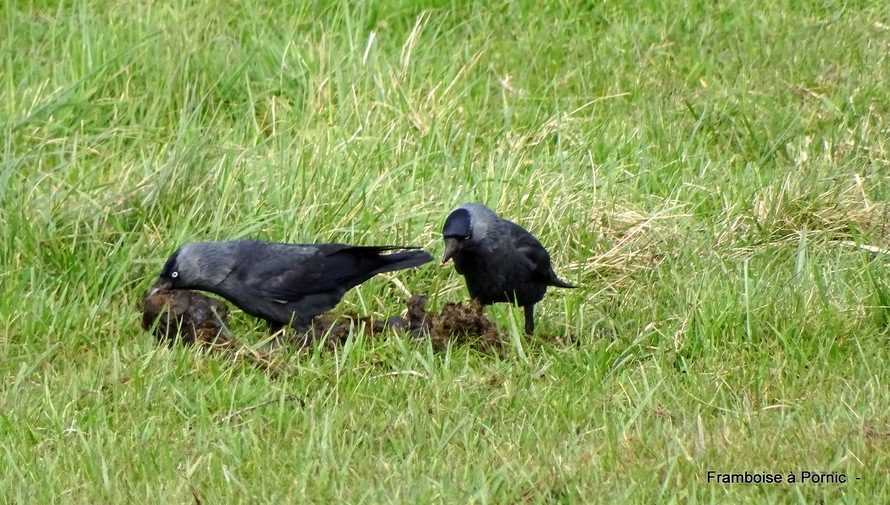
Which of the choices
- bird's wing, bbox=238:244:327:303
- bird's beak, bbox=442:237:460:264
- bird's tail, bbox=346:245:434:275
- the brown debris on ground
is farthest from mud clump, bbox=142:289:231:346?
bird's beak, bbox=442:237:460:264

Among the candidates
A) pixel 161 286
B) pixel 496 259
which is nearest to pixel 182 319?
pixel 161 286

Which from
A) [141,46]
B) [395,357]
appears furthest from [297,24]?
[395,357]

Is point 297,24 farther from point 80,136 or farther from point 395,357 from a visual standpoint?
point 395,357

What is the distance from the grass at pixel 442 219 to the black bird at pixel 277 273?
32 centimetres

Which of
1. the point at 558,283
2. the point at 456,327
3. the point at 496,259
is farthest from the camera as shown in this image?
the point at 558,283

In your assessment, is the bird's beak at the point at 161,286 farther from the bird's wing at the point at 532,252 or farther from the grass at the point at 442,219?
the bird's wing at the point at 532,252

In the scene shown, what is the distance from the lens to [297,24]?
7.77m

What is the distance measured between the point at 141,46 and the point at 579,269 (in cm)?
295

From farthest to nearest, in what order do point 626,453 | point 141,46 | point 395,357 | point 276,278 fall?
point 141,46, point 276,278, point 395,357, point 626,453

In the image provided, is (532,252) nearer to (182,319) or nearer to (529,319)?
(529,319)

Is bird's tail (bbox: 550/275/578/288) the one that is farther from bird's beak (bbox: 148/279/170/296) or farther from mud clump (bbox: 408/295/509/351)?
bird's beak (bbox: 148/279/170/296)

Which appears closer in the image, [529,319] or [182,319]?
[182,319]

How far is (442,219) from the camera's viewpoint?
6242 millimetres

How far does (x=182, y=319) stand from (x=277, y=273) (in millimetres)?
459
